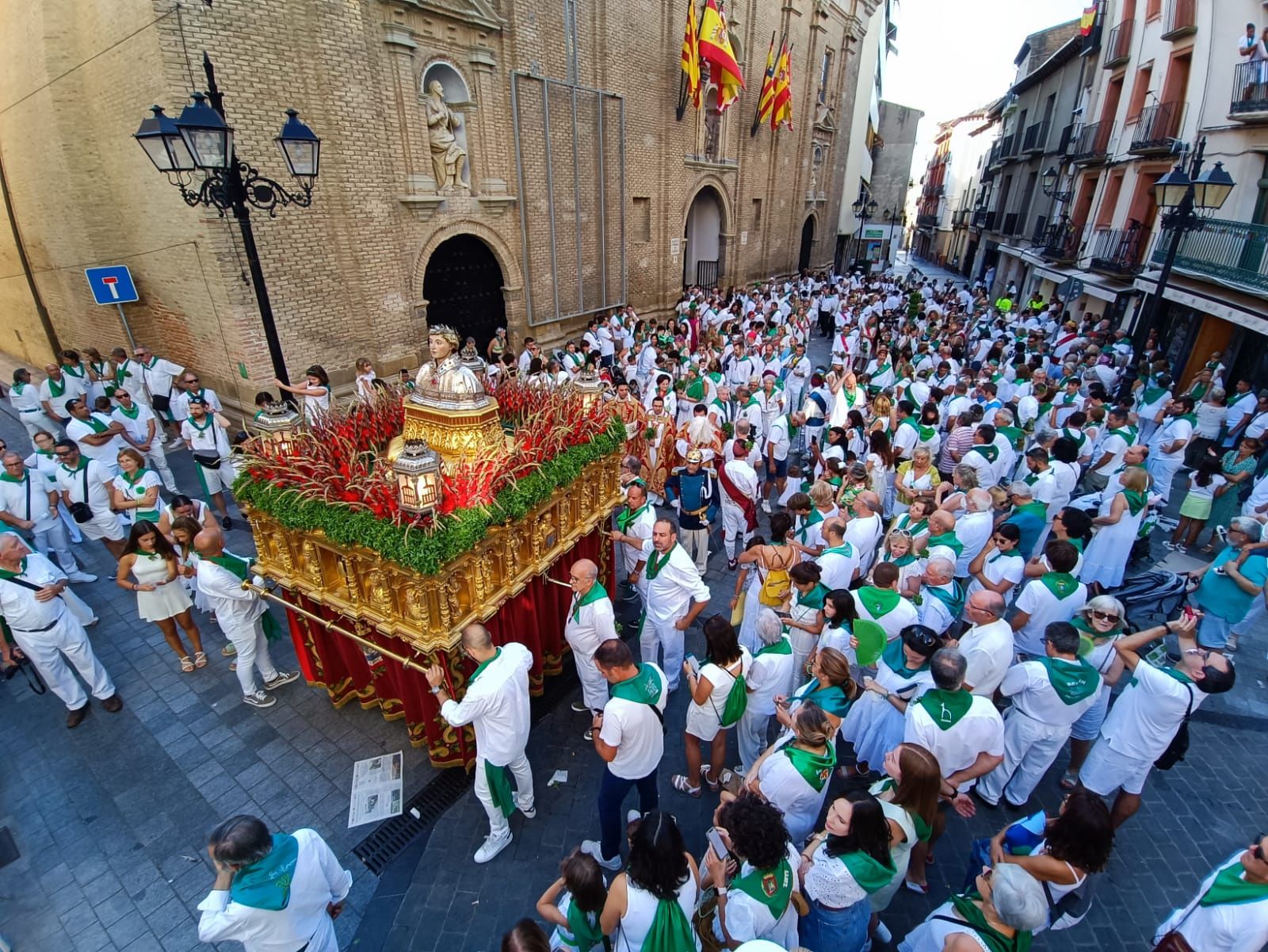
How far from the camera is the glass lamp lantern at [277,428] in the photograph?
5004mm

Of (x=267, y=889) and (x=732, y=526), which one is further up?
(x=267, y=889)

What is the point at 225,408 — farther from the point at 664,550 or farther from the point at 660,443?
the point at 664,550

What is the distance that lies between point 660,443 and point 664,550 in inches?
170

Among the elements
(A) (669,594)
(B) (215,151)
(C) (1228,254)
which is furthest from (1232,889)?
(C) (1228,254)

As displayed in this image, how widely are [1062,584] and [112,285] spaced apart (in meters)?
14.5

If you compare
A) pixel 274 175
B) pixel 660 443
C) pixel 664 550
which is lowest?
pixel 660 443

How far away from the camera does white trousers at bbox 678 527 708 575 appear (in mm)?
7266

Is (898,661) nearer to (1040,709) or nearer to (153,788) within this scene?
(1040,709)

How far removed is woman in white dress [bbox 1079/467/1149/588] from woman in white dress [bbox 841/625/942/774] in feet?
12.7

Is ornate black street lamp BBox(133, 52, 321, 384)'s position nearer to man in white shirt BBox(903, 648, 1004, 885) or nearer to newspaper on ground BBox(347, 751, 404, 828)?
newspaper on ground BBox(347, 751, 404, 828)

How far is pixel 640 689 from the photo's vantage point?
12.3ft

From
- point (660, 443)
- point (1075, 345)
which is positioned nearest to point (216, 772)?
point (660, 443)

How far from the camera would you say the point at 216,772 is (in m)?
4.99

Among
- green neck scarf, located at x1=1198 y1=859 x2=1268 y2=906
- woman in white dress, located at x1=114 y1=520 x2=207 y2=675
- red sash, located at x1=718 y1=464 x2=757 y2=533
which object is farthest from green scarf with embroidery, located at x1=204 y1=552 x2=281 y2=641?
green neck scarf, located at x1=1198 y1=859 x2=1268 y2=906
